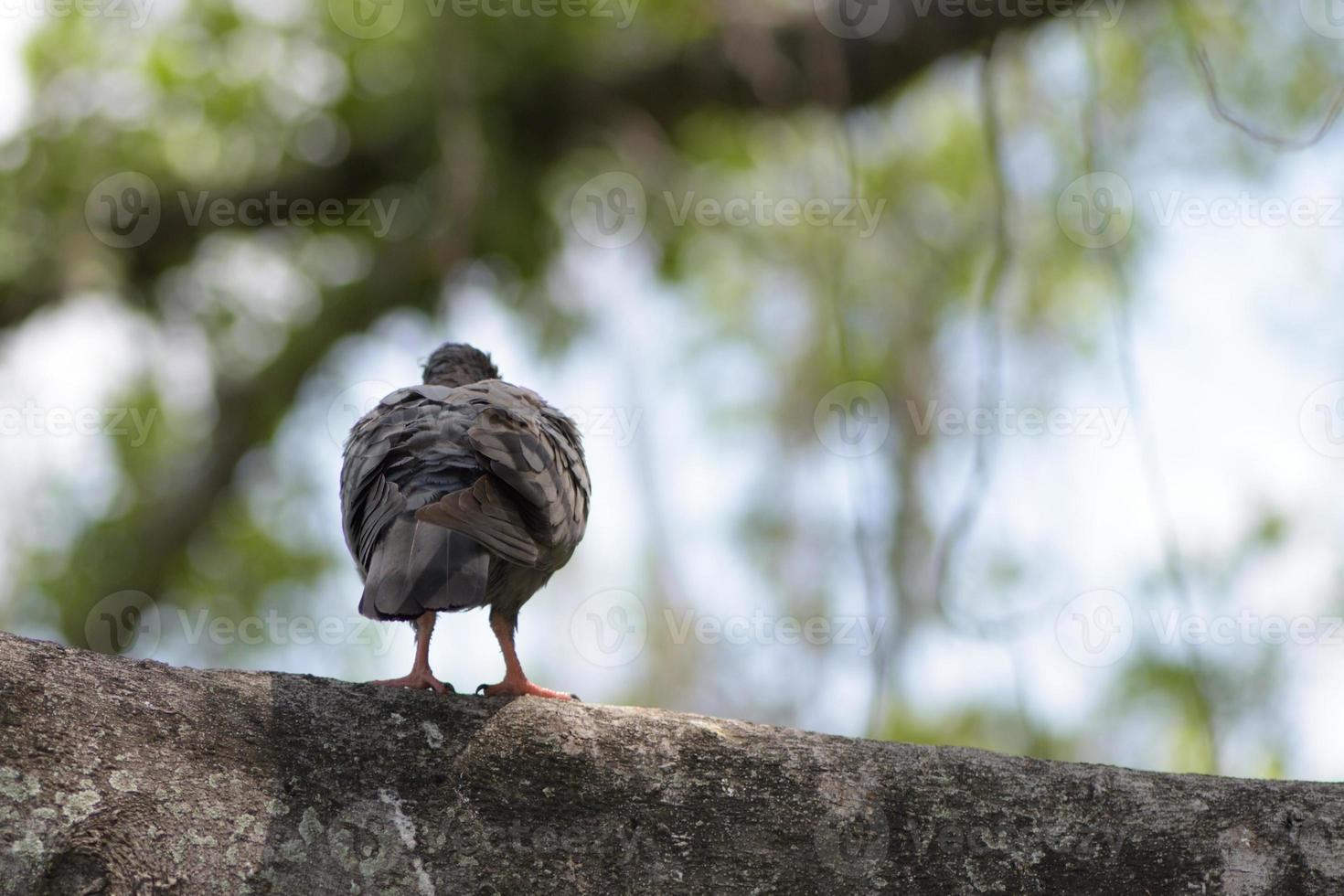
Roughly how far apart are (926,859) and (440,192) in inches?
228

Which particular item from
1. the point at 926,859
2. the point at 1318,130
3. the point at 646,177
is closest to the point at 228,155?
the point at 646,177

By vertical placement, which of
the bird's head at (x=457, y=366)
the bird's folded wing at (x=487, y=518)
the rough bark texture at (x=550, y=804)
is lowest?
the rough bark texture at (x=550, y=804)

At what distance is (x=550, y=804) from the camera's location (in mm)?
2512

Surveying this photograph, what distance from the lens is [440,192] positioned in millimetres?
7547

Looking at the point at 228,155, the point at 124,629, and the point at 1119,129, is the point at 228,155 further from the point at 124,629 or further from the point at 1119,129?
the point at 1119,129
